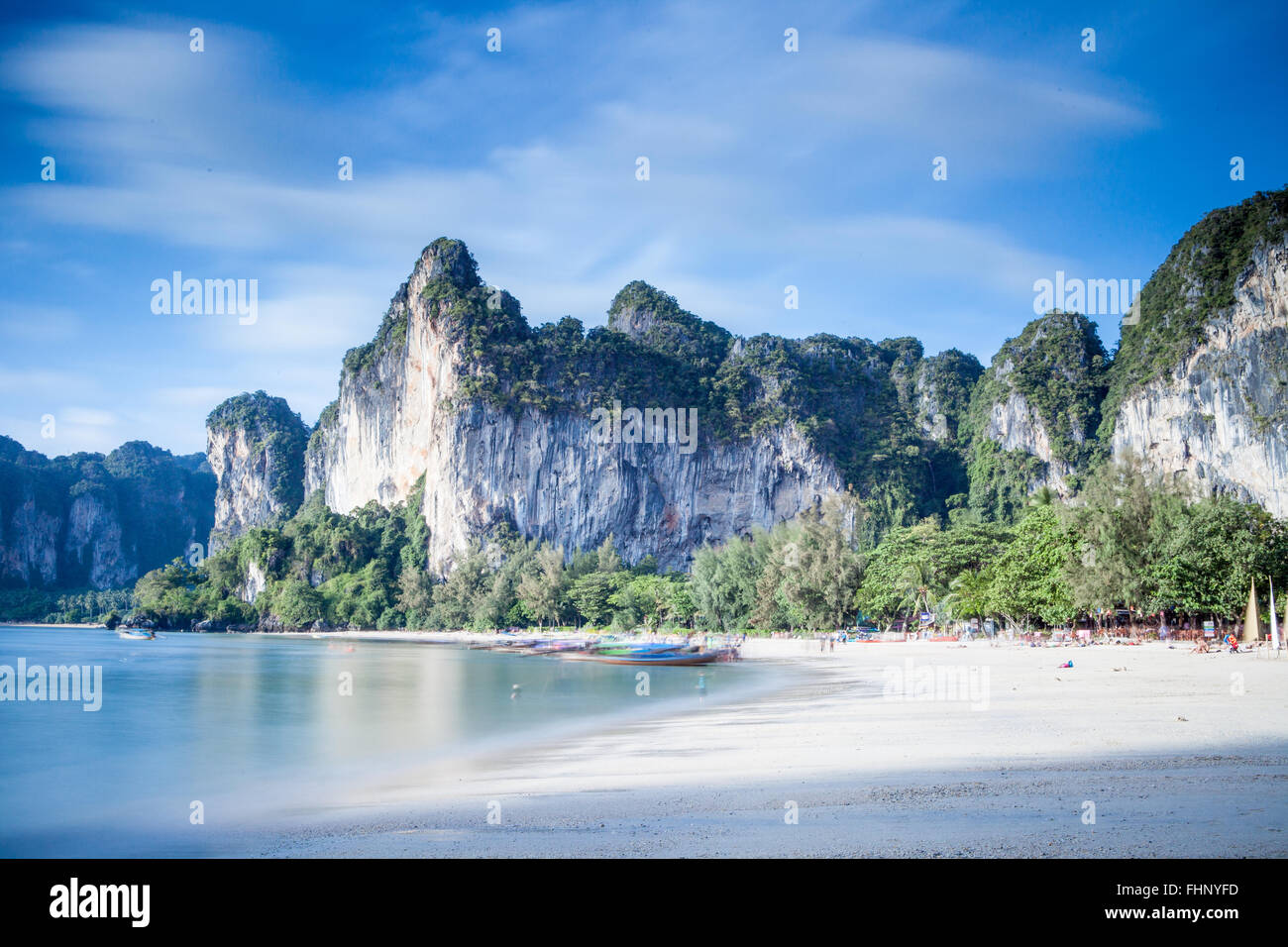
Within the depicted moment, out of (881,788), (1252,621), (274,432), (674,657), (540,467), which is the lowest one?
(674,657)

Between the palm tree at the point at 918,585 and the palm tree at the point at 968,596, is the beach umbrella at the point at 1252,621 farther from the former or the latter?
the palm tree at the point at 918,585

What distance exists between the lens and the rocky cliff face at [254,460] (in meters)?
143

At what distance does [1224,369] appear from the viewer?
207ft

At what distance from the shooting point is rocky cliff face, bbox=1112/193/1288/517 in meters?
59.5

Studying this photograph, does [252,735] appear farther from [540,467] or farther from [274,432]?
[274,432]

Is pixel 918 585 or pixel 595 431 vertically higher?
pixel 595 431

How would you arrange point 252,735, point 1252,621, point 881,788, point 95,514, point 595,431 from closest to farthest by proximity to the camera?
point 881,788
point 252,735
point 1252,621
point 595,431
point 95,514

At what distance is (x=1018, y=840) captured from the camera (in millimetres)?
6180

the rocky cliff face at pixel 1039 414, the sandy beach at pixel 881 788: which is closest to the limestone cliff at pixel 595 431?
the rocky cliff face at pixel 1039 414

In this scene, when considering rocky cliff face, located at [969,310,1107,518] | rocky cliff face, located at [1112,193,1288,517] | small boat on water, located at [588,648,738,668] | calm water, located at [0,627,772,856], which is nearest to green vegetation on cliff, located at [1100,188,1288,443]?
rocky cliff face, located at [1112,193,1288,517]

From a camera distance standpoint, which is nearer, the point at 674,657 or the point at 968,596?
the point at 674,657

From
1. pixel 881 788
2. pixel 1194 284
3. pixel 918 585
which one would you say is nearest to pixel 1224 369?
pixel 1194 284

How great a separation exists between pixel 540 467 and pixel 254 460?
257 feet
